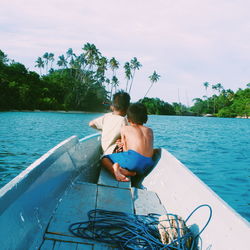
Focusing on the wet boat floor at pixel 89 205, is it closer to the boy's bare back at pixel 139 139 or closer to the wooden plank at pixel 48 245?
the wooden plank at pixel 48 245

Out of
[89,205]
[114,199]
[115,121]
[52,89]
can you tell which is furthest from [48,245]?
[52,89]

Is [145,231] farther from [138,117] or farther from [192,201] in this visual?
[138,117]

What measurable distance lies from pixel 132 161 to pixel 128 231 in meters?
1.26

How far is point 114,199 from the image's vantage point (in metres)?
2.59

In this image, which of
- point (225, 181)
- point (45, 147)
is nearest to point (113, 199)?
point (225, 181)

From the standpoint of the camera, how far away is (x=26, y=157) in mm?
8719

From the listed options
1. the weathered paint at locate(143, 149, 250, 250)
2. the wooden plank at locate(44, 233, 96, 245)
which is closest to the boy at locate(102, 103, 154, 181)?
the weathered paint at locate(143, 149, 250, 250)

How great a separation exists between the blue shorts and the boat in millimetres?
197

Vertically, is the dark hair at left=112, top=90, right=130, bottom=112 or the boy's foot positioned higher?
the dark hair at left=112, top=90, right=130, bottom=112

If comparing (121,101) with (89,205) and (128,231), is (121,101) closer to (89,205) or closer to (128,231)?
(89,205)

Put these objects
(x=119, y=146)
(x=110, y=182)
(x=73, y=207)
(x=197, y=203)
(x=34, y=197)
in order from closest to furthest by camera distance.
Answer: (x=34, y=197), (x=197, y=203), (x=73, y=207), (x=110, y=182), (x=119, y=146)

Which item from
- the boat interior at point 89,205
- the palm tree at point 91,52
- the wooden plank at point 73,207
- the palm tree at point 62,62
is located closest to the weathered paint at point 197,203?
the boat interior at point 89,205

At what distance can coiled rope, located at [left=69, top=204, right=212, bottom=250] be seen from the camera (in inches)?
72.1

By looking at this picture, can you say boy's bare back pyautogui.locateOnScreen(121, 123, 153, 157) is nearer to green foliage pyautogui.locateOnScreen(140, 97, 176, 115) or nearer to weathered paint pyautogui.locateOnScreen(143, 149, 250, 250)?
weathered paint pyautogui.locateOnScreen(143, 149, 250, 250)
